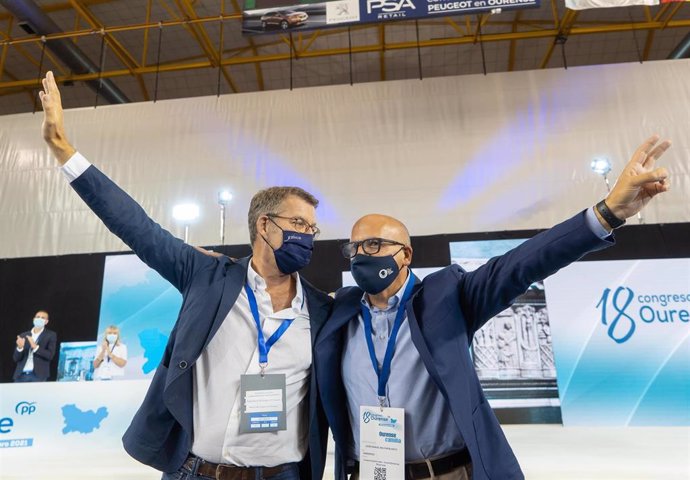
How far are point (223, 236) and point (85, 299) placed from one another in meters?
Result: 1.70

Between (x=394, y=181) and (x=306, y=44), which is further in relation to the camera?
(x=306, y=44)

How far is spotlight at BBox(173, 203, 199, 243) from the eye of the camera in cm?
554

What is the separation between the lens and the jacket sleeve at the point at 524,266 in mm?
1123

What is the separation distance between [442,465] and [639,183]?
0.93 metres

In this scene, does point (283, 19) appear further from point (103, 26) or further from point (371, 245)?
point (371, 245)

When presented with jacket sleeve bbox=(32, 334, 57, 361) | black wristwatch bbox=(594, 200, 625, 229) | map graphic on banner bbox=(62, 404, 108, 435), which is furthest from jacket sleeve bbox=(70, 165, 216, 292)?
jacket sleeve bbox=(32, 334, 57, 361)

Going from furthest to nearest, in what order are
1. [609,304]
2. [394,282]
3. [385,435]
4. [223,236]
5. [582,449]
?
[223,236]
[609,304]
[582,449]
[394,282]
[385,435]

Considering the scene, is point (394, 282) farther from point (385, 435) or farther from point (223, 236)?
point (223, 236)

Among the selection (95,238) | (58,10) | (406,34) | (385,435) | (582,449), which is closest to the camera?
(385,435)

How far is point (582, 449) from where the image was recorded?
10.5 feet

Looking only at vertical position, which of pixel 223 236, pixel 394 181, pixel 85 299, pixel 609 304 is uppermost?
pixel 394 181

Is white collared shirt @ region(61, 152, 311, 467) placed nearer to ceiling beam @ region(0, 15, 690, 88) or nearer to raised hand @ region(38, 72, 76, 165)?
raised hand @ region(38, 72, 76, 165)

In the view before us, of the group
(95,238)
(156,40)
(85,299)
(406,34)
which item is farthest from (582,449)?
(156,40)

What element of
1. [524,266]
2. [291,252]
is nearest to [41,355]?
[291,252]
